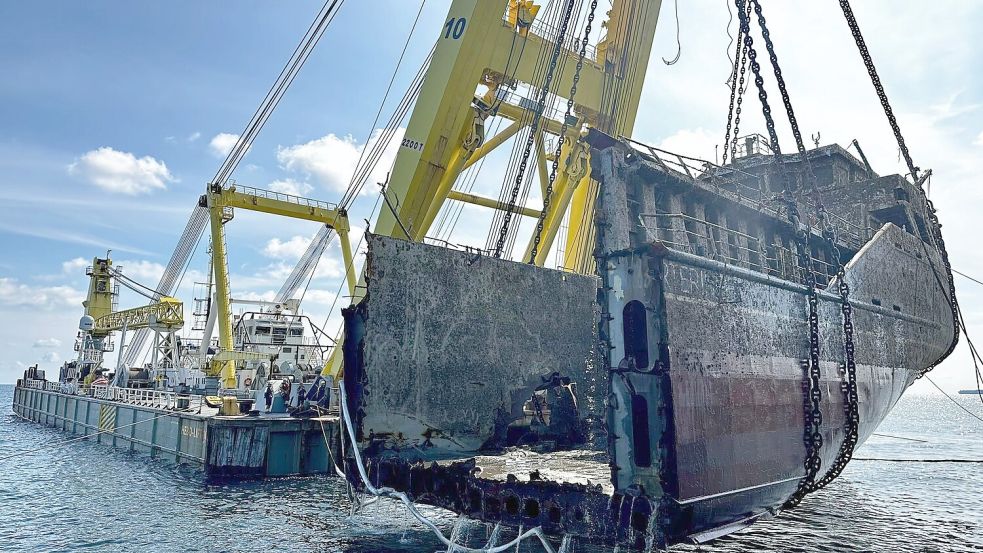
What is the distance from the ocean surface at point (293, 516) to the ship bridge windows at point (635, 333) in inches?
129

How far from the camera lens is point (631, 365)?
6.46 m

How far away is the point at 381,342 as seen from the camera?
8.64 metres

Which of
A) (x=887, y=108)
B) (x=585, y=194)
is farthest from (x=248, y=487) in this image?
(x=887, y=108)

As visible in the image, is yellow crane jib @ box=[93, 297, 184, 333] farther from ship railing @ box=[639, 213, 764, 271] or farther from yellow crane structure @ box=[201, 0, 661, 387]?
ship railing @ box=[639, 213, 764, 271]

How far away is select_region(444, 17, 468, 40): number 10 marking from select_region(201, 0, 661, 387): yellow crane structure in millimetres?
29

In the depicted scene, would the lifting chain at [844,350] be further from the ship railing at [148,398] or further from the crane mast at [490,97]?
the ship railing at [148,398]

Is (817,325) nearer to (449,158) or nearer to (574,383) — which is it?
(574,383)

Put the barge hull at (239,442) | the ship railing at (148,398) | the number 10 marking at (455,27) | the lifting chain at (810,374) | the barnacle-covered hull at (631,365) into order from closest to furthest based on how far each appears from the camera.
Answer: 1. the barnacle-covered hull at (631,365)
2. the lifting chain at (810,374)
3. the number 10 marking at (455,27)
4. the barge hull at (239,442)
5. the ship railing at (148,398)

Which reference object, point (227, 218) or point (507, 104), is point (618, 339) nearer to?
point (507, 104)

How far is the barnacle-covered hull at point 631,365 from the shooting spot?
20.7 feet

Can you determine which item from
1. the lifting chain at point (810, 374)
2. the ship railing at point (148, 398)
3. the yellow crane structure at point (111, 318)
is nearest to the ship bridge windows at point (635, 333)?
the lifting chain at point (810, 374)

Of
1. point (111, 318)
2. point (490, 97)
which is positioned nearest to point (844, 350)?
point (490, 97)

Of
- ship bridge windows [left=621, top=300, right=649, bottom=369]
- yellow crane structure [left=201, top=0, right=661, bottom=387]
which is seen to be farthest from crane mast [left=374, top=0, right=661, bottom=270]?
ship bridge windows [left=621, top=300, right=649, bottom=369]

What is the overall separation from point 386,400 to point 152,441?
15.6m
